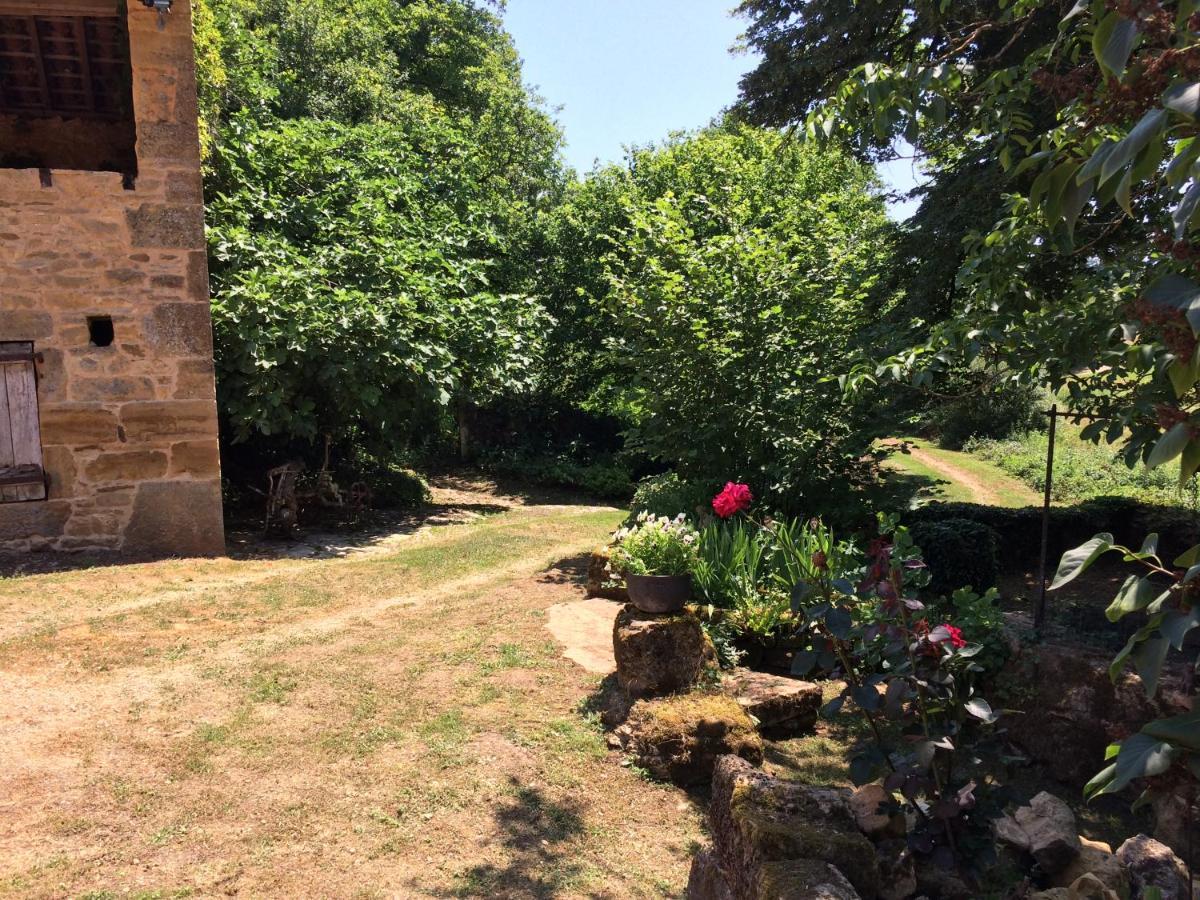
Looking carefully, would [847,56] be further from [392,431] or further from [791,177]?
[791,177]

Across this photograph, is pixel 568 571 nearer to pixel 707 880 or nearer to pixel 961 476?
pixel 707 880

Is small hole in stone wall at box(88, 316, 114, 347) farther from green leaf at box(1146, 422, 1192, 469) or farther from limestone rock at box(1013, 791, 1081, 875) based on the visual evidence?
green leaf at box(1146, 422, 1192, 469)

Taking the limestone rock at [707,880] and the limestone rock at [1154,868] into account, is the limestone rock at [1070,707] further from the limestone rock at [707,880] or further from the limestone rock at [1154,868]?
the limestone rock at [707,880]

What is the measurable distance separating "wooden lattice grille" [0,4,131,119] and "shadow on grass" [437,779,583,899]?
350 inches

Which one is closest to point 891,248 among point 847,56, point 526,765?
point 847,56

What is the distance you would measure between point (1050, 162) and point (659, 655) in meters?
3.29

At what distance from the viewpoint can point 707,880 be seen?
303 centimetres

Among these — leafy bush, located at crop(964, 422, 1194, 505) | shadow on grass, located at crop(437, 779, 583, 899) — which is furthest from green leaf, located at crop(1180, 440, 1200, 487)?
Answer: leafy bush, located at crop(964, 422, 1194, 505)

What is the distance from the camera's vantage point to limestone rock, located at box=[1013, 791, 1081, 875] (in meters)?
3.30

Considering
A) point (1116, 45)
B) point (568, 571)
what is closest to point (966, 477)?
point (568, 571)

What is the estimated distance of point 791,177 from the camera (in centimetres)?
1939

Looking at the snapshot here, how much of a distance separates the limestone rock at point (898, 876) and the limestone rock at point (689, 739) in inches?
46.3

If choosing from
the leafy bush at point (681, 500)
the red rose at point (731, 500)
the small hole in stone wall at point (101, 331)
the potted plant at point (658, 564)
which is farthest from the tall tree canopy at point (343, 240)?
the red rose at point (731, 500)

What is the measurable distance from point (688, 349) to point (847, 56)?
367 cm
